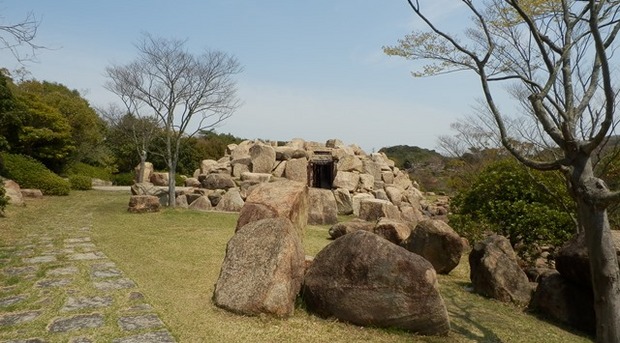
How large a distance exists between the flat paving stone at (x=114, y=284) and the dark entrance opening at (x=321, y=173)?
16.9 meters

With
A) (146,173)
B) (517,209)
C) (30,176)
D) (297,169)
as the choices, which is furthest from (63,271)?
(146,173)

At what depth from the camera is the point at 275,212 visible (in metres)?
7.75

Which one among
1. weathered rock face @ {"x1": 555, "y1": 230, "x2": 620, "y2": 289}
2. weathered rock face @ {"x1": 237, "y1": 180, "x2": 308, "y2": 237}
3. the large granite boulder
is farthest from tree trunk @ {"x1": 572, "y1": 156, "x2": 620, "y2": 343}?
the large granite boulder

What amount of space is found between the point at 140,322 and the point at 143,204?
10.7 meters

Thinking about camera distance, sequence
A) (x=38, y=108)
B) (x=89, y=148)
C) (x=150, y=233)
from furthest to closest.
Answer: (x=89, y=148) → (x=38, y=108) → (x=150, y=233)

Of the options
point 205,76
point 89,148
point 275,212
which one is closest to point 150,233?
point 275,212

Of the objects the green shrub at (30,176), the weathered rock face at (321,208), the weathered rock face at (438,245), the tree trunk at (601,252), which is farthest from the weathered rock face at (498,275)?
the green shrub at (30,176)

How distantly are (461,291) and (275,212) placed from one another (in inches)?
152

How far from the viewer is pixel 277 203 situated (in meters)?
7.91

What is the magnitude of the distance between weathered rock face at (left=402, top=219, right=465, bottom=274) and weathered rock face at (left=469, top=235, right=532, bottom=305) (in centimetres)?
70

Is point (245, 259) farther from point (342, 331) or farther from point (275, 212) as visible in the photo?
point (275, 212)

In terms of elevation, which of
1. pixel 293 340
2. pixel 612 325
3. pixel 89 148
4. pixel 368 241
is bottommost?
pixel 293 340

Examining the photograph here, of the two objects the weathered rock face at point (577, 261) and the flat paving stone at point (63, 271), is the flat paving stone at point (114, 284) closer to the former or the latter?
the flat paving stone at point (63, 271)

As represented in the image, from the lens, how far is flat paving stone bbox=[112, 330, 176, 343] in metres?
4.04
